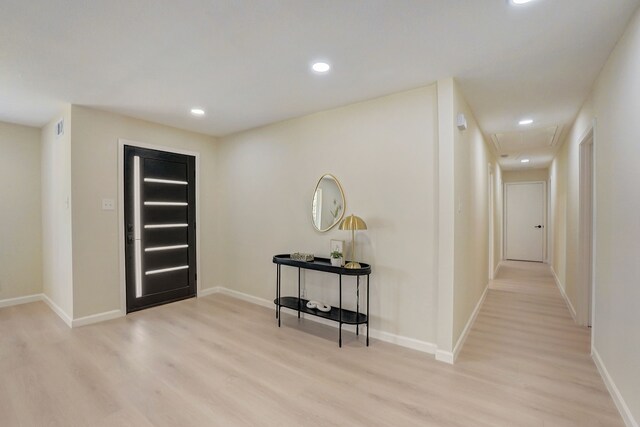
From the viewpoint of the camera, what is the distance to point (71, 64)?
2.43 metres

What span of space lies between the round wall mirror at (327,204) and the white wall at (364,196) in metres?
0.08

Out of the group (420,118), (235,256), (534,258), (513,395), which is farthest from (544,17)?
(534,258)

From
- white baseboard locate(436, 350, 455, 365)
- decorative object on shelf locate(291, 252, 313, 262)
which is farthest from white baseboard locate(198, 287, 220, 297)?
white baseboard locate(436, 350, 455, 365)

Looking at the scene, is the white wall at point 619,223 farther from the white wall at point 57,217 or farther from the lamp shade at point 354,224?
the white wall at point 57,217

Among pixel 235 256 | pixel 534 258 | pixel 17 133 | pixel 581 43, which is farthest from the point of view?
pixel 534 258

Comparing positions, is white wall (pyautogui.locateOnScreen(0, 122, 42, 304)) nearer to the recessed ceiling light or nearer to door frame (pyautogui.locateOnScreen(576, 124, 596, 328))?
the recessed ceiling light

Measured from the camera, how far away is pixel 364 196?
3189mm

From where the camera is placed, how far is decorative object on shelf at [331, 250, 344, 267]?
10.1ft

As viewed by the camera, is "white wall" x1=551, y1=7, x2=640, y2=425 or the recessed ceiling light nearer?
"white wall" x1=551, y1=7, x2=640, y2=425

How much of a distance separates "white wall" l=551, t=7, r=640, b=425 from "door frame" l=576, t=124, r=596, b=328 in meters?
0.78

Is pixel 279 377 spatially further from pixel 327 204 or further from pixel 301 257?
pixel 327 204

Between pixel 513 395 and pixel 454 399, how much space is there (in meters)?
0.44

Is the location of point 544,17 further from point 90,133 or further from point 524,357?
point 90,133

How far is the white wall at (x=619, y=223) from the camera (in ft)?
5.83
